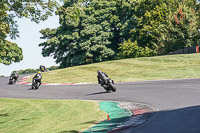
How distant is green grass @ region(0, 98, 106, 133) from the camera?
9.18 m

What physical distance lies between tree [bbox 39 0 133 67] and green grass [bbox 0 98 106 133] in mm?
36699

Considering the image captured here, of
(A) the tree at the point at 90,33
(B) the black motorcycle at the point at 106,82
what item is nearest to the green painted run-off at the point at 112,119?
(B) the black motorcycle at the point at 106,82

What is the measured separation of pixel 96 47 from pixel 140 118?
140 ft

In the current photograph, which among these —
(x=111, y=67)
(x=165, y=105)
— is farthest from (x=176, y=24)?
(x=165, y=105)

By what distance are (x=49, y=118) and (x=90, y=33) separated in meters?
40.7

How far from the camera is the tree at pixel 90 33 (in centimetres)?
5122

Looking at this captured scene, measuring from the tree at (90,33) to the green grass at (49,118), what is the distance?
36699 mm

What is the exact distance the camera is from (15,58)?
2366 inches

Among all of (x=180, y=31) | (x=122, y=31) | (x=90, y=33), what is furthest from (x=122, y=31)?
(x=180, y=31)

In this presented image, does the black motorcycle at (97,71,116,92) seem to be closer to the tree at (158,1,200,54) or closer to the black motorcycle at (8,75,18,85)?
the black motorcycle at (8,75,18,85)

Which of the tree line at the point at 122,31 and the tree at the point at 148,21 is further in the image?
the tree at the point at 148,21

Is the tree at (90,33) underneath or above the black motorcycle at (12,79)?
above

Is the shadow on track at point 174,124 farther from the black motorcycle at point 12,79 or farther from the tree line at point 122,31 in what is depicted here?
the tree line at point 122,31

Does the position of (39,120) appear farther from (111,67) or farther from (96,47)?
(96,47)
